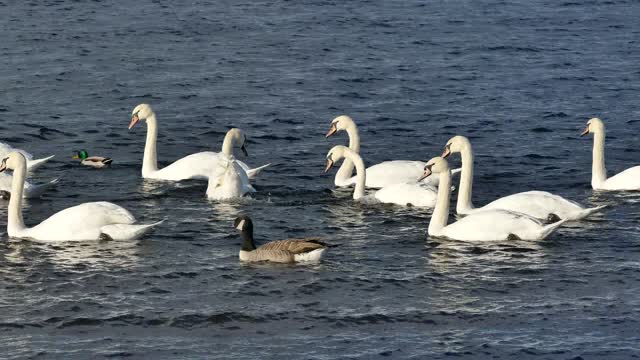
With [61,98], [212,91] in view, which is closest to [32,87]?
[61,98]

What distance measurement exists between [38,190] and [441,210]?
21.6 ft

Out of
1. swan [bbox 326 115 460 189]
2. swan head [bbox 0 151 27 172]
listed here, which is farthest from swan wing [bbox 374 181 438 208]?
swan head [bbox 0 151 27 172]

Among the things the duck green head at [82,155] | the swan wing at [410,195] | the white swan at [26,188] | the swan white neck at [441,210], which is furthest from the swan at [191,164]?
the swan white neck at [441,210]

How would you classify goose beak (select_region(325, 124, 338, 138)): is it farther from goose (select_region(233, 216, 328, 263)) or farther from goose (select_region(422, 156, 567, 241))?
goose (select_region(233, 216, 328, 263))

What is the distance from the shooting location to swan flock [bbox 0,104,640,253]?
2152cm

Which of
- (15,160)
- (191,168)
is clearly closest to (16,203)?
(15,160)

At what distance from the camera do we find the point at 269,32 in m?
39.0

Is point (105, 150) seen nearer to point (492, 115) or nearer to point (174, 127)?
point (174, 127)

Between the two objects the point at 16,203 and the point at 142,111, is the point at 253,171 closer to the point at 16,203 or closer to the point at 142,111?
the point at 142,111

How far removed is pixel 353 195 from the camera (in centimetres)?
2503

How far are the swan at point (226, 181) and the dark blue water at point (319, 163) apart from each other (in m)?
0.33

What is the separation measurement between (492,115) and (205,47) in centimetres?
890

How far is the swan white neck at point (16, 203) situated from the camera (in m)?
22.2

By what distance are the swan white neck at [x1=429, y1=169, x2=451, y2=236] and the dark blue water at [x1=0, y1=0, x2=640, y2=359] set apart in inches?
18.7
